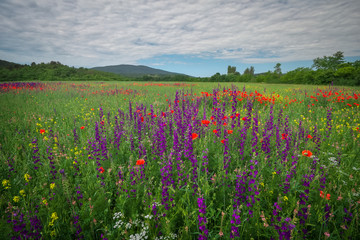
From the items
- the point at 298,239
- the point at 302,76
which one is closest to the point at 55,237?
the point at 298,239

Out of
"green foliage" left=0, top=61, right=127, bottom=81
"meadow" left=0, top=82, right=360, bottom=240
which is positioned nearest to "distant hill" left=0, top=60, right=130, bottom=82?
"green foliage" left=0, top=61, right=127, bottom=81

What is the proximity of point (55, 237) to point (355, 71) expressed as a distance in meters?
47.3

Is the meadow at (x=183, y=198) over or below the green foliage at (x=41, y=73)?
below

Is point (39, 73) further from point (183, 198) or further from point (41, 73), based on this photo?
point (183, 198)

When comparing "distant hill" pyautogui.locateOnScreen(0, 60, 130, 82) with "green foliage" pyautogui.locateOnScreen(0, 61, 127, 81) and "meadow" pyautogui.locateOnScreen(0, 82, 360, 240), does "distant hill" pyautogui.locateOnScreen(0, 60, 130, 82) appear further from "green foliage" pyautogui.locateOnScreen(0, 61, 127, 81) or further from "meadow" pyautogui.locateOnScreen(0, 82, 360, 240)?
"meadow" pyautogui.locateOnScreen(0, 82, 360, 240)

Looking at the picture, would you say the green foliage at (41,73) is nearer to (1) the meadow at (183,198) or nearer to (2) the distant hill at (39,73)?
(2) the distant hill at (39,73)

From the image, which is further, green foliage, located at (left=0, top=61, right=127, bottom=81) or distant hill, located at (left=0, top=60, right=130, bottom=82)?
distant hill, located at (left=0, top=60, right=130, bottom=82)

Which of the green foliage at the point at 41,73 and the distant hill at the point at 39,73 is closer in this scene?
the green foliage at the point at 41,73

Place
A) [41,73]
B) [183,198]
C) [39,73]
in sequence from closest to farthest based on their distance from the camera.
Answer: [183,198] < [39,73] < [41,73]

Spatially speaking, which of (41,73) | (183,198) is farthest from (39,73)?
(183,198)

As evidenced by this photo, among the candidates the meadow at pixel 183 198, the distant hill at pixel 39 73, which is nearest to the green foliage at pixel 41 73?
the distant hill at pixel 39 73

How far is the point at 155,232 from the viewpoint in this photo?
5.41 feet

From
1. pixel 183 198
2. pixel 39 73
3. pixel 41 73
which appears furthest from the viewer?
pixel 41 73

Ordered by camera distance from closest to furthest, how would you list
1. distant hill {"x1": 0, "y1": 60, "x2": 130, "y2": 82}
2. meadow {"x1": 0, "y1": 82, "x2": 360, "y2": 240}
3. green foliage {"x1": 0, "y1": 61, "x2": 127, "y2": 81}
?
1. meadow {"x1": 0, "y1": 82, "x2": 360, "y2": 240}
2. green foliage {"x1": 0, "y1": 61, "x2": 127, "y2": 81}
3. distant hill {"x1": 0, "y1": 60, "x2": 130, "y2": 82}
